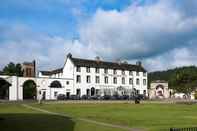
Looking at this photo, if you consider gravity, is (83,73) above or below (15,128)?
above

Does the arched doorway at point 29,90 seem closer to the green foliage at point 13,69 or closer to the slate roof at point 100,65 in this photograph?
the slate roof at point 100,65

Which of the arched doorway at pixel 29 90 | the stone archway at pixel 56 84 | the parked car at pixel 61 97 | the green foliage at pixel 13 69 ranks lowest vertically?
the parked car at pixel 61 97

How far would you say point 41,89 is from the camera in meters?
93.9

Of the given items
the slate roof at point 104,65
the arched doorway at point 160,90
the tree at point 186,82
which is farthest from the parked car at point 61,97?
the arched doorway at point 160,90

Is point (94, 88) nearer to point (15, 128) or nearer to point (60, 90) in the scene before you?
point (60, 90)

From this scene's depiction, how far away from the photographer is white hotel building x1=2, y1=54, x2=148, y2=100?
9362 cm

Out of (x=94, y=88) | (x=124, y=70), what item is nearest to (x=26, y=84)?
(x=94, y=88)

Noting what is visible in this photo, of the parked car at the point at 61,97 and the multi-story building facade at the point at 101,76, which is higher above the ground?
the multi-story building facade at the point at 101,76

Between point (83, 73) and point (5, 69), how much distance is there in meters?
29.3

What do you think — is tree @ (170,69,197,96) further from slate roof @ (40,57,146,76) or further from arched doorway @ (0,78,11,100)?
arched doorway @ (0,78,11,100)

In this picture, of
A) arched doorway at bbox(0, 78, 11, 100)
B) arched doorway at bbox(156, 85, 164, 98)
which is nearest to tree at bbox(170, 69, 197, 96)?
arched doorway at bbox(156, 85, 164, 98)

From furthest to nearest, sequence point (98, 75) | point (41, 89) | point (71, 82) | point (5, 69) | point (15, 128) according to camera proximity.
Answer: point (5, 69), point (98, 75), point (71, 82), point (41, 89), point (15, 128)

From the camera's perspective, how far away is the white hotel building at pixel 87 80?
93625 millimetres

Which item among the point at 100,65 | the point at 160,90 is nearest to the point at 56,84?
the point at 100,65
